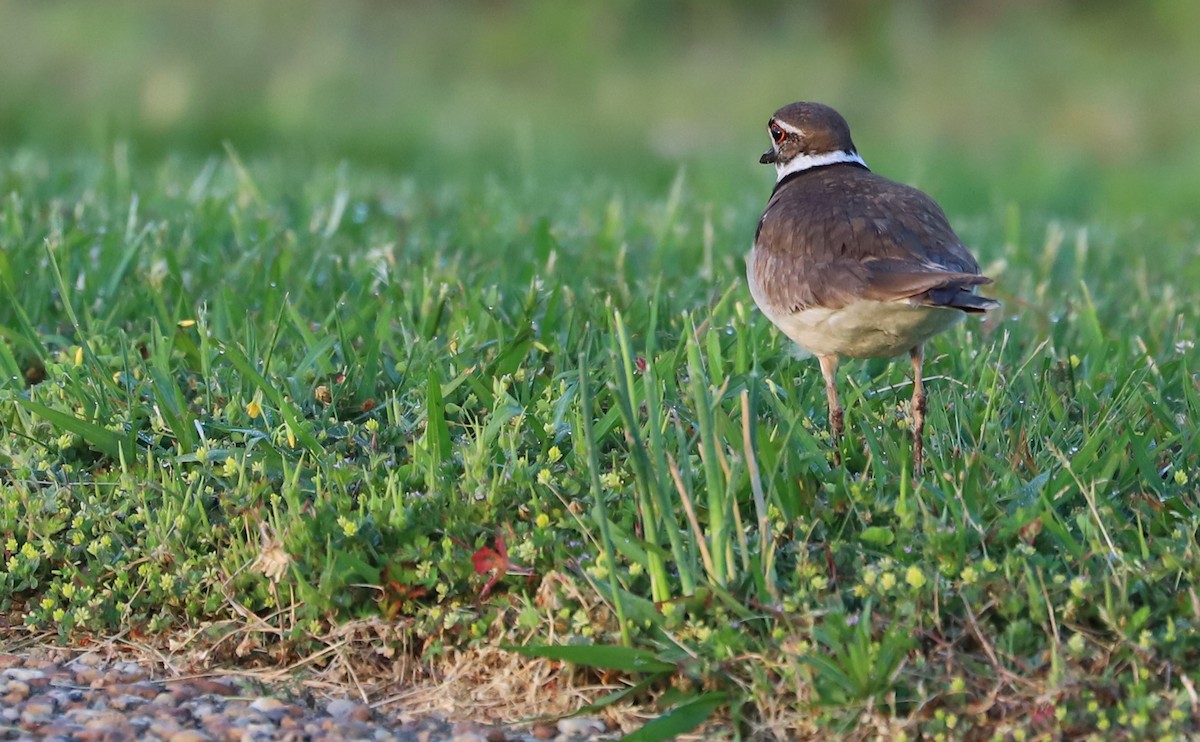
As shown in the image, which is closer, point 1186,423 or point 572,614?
point 572,614

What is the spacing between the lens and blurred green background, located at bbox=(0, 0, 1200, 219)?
1106cm

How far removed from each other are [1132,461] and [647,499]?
1.35 meters

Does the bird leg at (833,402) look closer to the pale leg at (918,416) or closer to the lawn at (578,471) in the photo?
the lawn at (578,471)

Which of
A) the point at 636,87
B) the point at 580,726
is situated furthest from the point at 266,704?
the point at 636,87

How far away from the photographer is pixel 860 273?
3.85 meters

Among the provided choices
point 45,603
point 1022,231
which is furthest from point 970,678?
point 1022,231

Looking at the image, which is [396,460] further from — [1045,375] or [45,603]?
[1045,375]

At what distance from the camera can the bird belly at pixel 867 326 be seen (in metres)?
3.79

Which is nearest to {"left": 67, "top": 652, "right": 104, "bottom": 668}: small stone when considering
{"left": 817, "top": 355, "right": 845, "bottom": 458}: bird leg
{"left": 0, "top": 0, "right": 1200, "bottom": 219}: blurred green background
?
{"left": 817, "top": 355, "right": 845, "bottom": 458}: bird leg

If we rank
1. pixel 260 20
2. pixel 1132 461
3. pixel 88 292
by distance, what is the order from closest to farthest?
1. pixel 1132 461
2. pixel 88 292
3. pixel 260 20

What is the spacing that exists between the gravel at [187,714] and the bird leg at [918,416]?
45.5 inches

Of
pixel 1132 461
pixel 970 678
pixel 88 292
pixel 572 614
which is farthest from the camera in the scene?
pixel 88 292

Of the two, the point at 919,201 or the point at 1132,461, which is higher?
the point at 919,201

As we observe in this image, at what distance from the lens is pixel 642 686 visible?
3.04 metres
